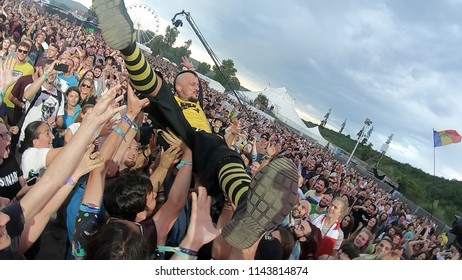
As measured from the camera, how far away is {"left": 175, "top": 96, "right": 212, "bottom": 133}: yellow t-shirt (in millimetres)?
3252

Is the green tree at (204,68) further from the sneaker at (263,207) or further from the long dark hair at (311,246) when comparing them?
the sneaker at (263,207)

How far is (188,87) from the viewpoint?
344 cm

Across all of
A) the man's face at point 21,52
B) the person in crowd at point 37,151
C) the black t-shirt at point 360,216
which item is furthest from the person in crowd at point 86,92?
the black t-shirt at point 360,216

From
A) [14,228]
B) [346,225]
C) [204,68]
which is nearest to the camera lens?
[14,228]

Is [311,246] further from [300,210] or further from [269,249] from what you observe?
[269,249]

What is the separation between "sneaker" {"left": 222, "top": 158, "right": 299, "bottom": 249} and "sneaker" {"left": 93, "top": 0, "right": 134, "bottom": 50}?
120cm

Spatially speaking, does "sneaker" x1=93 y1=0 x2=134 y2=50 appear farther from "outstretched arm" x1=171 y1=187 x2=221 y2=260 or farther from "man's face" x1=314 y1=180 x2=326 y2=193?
"man's face" x1=314 y1=180 x2=326 y2=193

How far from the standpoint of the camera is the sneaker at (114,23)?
2.18 metres

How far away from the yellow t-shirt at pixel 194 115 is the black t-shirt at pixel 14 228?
1.64 metres

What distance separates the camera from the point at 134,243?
5.56 ft

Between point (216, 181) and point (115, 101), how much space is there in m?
0.94

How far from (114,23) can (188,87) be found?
130 cm

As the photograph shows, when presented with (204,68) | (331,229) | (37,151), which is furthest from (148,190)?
(204,68)
